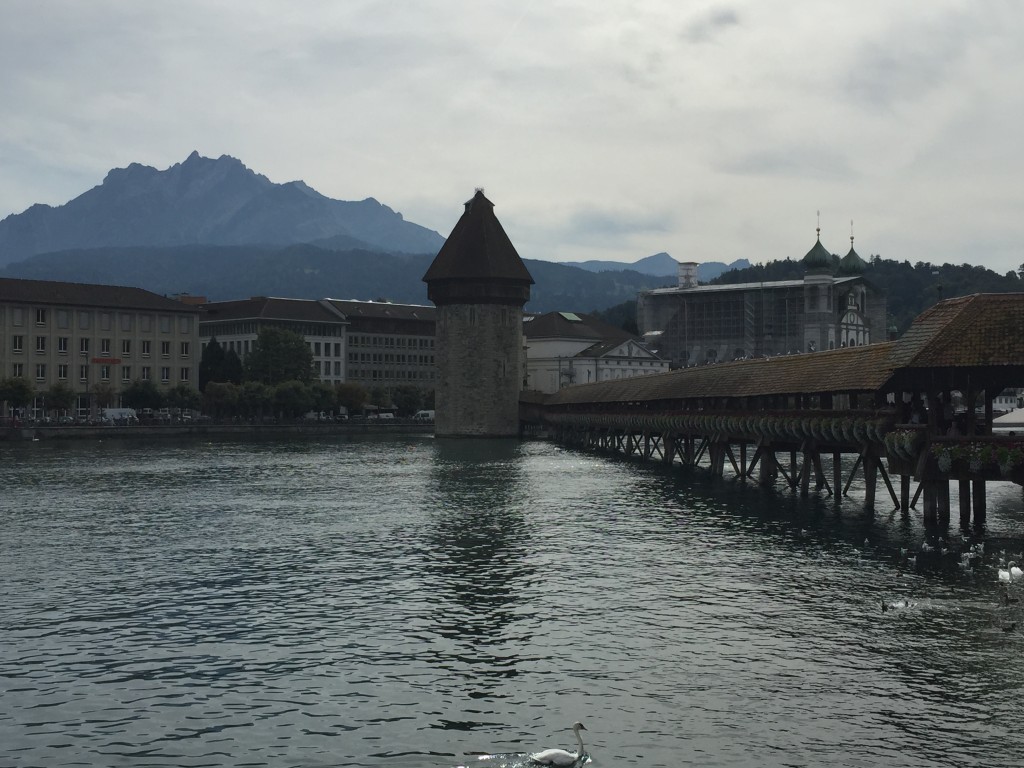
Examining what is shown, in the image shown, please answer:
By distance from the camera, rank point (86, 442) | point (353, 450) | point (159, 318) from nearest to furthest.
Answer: point (353, 450), point (86, 442), point (159, 318)

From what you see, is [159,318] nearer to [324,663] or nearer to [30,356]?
[30,356]

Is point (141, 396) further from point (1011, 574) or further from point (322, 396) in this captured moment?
point (1011, 574)

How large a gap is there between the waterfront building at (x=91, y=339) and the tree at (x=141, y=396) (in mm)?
2190

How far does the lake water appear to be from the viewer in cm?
1759

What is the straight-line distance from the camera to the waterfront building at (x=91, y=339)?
500ft

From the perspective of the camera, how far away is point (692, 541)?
3884 cm

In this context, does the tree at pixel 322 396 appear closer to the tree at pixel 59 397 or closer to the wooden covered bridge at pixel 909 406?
the tree at pixel 59 397

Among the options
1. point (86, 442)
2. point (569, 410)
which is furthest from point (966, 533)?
point (86, 442)

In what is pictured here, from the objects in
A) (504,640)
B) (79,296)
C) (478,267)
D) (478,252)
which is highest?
(478,252)

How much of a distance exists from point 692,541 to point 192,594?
623 inches

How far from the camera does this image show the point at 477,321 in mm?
136125

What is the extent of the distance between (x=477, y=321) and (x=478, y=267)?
568cm

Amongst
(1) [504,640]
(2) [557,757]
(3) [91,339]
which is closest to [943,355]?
(1) [504,640]

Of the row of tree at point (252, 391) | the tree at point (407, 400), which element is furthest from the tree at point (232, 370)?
the tree at point (407, 400)
